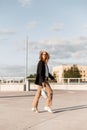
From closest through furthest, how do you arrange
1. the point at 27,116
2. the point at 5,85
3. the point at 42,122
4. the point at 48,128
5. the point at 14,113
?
the point at 48,128
the point at 42,122
the point at 27,116
the point at 14,113
the point at 5,85

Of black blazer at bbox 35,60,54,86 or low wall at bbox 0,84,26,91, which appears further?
low wall at bbox 0,84,26,91

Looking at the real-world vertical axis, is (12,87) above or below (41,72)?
below

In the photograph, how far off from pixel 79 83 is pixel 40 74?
30.5 m

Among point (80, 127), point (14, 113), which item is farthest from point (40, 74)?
point (80, 127)

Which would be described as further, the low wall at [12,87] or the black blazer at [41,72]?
the low wall at [12,87]

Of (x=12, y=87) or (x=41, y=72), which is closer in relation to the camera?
(x=41, y=72)

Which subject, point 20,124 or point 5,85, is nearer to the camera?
point 20,124

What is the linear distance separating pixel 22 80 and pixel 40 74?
22760 millimetres

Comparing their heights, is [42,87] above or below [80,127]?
above

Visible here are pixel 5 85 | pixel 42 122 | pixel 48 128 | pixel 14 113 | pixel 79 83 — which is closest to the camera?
pixel 48 128

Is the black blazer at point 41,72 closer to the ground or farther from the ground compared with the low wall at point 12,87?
farther from the ground

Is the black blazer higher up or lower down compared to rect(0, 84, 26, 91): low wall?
higher up

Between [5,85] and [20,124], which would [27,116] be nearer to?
[20,124]

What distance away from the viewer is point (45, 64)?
41.1 feet
